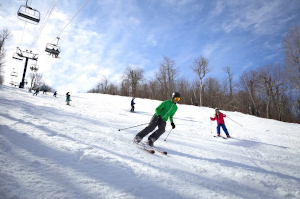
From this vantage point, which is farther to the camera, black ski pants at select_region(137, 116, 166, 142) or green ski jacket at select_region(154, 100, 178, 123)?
green ski jacket at select_region(154, 100, 178, 123)

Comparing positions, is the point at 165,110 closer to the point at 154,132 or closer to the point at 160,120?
the point at 160,120

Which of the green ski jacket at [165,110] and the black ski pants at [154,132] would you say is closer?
the black ski pants at [154,132]

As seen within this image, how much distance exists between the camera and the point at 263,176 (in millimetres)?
2764

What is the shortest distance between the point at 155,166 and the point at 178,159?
86 cm

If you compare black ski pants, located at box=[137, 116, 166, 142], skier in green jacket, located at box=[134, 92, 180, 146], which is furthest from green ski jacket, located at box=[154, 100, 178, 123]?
black ski pants, located at box=[137, 116, 166, 142]

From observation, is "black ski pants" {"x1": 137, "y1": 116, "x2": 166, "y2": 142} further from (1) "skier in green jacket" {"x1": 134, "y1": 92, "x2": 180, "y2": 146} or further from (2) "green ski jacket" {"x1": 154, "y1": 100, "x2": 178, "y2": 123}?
(2) "green ski jacket" {"x1": 154, "y1": 100, "x2": 178, "y2": 123}

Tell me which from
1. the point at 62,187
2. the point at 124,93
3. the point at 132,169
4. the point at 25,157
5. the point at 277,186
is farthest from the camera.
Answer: the point at 124,93

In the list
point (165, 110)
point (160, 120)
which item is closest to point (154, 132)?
point (160, 120)

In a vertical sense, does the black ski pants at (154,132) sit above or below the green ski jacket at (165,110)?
below

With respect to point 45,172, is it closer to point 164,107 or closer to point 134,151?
point 134,151

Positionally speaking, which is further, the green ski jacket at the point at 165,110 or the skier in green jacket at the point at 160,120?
the green ski jacket at the point at 165,110

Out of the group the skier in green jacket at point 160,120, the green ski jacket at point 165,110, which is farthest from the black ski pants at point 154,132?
the green ski jacket at point 165,110

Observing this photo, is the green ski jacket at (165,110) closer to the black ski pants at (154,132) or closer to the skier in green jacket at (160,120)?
the skier in green jacket at (160,120)

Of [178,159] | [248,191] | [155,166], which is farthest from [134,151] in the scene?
[248,191]
